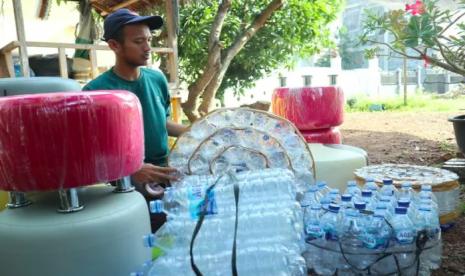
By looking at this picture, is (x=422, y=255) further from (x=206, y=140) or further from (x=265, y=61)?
(x=265, y=61)

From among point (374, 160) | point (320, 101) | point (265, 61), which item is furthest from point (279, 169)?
point (265, 61)

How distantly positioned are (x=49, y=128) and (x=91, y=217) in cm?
38

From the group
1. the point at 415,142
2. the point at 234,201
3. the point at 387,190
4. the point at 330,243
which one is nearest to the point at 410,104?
the point at 415,142

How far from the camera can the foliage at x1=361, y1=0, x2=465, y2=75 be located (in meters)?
3.64

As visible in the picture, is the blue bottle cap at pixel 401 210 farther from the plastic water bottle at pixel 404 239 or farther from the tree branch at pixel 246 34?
the tree branch at pixel 246 34

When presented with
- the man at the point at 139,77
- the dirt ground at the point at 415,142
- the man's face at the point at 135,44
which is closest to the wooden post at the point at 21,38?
the man at the point at 139,77

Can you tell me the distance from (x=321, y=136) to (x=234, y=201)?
2066 mm

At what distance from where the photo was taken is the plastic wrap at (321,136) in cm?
353

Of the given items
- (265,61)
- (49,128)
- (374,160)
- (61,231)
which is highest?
(265,61)

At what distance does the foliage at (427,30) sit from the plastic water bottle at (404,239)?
89.3 inches

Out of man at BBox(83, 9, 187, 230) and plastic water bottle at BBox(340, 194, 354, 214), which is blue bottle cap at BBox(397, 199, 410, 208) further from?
man at BBox(83, 9, 187, 230)

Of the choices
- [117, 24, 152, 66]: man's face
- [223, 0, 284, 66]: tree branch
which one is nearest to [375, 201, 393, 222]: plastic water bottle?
[117, 24, 152, 66]: man's face

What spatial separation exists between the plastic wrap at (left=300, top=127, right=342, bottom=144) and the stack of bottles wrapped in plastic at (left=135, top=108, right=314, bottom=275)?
4.64 feet

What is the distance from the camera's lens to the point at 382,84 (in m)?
21.3
